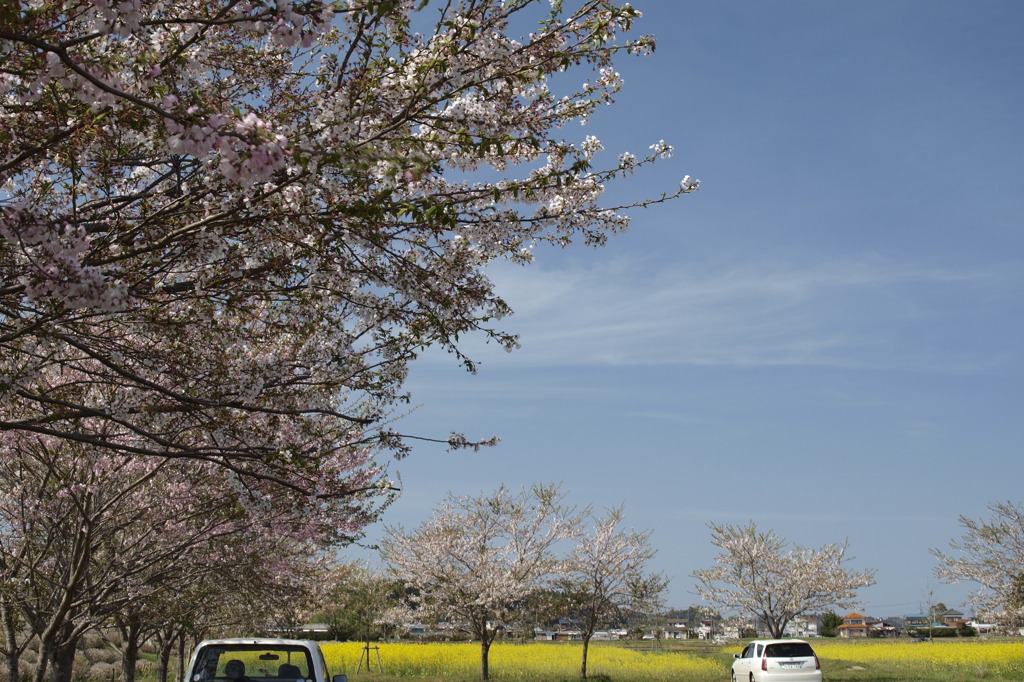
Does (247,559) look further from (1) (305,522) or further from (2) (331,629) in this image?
(2) (331,629)

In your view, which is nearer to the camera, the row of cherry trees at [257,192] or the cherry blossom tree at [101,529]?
the row of cherry trees at [257,192]

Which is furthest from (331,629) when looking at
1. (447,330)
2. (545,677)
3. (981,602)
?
(447,330)

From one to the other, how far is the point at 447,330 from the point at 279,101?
85.1 inches

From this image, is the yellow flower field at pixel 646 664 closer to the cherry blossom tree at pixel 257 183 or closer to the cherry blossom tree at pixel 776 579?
the cherry blossom tree at pixel 776 579

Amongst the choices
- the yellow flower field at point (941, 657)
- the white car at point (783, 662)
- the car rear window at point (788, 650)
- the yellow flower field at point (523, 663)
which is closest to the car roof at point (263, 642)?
the white car at point (783, 662)

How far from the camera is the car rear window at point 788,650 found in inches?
873

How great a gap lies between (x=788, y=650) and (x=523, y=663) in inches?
682

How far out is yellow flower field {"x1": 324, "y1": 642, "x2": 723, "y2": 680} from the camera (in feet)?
111

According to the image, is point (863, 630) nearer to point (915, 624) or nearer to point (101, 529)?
point (915, 624)

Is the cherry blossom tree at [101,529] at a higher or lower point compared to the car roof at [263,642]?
higher

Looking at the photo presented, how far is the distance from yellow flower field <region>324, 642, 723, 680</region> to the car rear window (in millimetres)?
10017

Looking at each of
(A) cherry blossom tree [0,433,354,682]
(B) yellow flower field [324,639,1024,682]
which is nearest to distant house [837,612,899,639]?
(B) yellow flower field [324,639,1024,682]

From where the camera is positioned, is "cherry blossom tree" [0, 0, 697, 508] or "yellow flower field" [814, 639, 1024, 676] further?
"yellow flower field" [814, 639, 1024, 676]

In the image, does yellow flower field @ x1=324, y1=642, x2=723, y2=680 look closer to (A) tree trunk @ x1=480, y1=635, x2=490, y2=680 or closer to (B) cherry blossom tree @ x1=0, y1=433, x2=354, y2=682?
(A) tree trunk @ x1=480, y1=635, x2=490, y2=680
